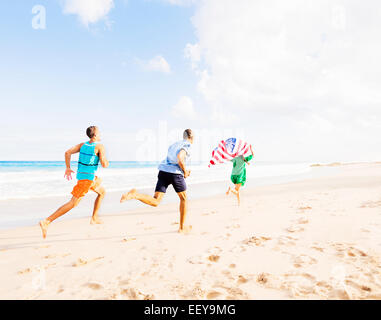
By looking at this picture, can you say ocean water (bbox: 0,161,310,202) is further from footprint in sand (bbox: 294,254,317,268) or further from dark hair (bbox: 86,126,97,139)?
footprint in sand (bbox: 294,254,317,268)

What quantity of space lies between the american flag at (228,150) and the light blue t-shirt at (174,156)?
3.96m

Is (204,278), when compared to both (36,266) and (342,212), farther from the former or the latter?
(342,212)

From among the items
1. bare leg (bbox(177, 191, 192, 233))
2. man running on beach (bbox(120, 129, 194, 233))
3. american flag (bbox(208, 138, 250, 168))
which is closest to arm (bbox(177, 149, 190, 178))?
man running on beach (bbox(120, 129, 194, 233))

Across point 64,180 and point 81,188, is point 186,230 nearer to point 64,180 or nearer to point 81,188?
point 81,188

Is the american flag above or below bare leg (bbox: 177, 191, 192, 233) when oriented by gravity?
above

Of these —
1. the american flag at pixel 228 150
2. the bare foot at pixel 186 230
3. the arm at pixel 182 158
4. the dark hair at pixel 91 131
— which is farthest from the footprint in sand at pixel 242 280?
the american flag at pixel 228 150

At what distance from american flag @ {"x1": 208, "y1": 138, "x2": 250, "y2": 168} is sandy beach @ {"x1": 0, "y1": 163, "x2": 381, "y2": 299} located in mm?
3231

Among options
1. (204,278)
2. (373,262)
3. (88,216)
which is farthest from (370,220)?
(88,216)

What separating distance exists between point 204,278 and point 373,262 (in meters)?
2.24

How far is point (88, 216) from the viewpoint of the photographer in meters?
7.53

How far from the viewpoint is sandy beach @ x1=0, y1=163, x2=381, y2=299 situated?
8.92 feet

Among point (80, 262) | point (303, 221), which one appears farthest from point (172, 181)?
point (303, 221)

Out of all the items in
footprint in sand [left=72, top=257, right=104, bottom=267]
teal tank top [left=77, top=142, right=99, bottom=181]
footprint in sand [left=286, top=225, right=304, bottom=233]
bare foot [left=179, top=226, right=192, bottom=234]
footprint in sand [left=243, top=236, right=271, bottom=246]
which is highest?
teal tank top [left=77, top=142, right=99, bottom=181]

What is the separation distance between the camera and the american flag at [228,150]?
9.06m
